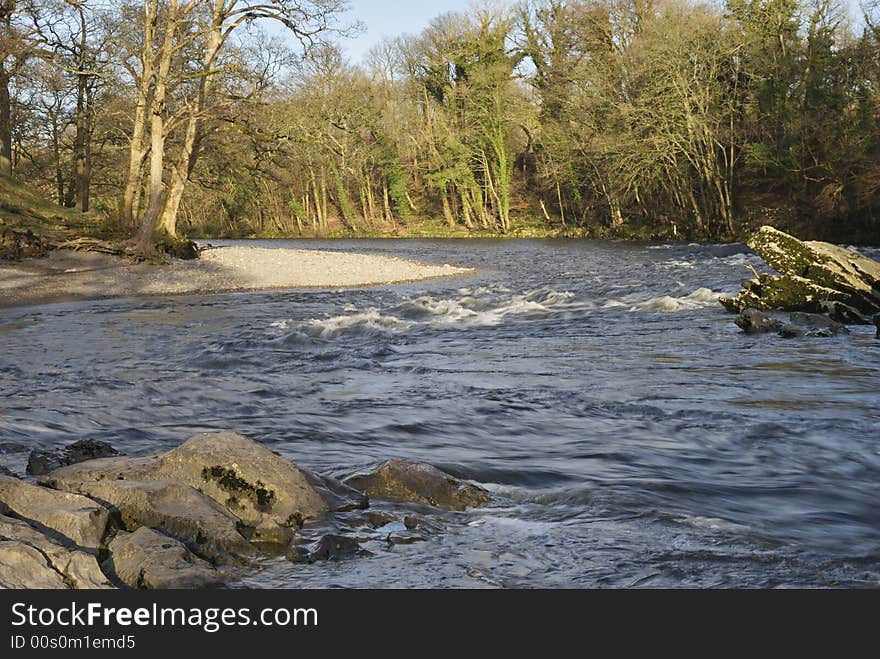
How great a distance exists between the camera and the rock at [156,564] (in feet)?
14.7

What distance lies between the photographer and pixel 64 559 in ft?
14.7

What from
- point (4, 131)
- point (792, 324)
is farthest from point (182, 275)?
point (792, 324)

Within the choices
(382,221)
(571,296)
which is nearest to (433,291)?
(571,296)

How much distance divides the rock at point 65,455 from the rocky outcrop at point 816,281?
42.2 ft

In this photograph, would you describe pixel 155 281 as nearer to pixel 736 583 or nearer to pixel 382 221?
pixel 736 583

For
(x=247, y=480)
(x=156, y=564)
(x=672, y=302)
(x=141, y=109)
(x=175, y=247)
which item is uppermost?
(x=141, y=109)

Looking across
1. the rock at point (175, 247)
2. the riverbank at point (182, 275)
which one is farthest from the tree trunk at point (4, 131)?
the riverbank at point (182, 275)

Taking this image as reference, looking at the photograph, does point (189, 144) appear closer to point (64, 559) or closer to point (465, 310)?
point (465, 310)

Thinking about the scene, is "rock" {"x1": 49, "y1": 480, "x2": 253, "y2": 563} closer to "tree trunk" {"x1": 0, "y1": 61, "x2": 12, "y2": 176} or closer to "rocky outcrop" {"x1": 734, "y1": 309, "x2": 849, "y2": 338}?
"rocky outcrop" {"x1": 734, "y1": 309, "x2": 849, "y2": 338}

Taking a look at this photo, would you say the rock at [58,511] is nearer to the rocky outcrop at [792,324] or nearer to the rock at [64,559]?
the rock at [64,559]

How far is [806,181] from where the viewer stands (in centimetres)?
3903

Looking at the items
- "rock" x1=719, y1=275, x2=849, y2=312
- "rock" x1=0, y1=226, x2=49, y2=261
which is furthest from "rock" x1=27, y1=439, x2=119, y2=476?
"rock" x1=0, y1=226, x2=49, y2=261

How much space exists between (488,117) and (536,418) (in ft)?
169
